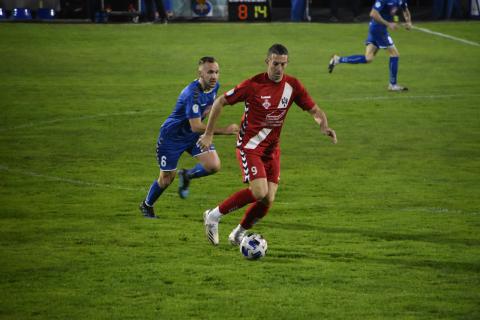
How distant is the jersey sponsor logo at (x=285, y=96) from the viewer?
12.0m

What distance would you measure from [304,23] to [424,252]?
1259 inches

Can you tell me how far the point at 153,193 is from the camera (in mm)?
13781

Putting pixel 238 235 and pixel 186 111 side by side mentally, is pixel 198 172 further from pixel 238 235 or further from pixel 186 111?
pixel 238 235

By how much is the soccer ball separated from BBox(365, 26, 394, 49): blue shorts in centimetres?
1600

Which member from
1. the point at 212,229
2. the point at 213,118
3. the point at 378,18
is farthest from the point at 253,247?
the point at 378,18

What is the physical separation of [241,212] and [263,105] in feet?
9.40

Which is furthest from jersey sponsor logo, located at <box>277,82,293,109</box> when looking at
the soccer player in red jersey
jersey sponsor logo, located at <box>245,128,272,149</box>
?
jersey sponsor logo, located at <box>245,128,272,149</box>

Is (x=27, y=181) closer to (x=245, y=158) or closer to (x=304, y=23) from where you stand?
(x=245, y=158)

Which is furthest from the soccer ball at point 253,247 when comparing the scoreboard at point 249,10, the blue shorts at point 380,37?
the scoreboard at point 249,10

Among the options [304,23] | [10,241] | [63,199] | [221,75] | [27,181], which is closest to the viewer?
[10,241]

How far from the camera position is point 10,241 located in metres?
12.6

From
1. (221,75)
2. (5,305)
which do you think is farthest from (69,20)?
(5,305)

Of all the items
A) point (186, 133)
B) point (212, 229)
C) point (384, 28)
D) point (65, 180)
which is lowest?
point (65, 180)

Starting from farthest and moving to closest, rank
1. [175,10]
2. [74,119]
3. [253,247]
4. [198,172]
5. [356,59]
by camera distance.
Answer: [175,10] < [356,59] < [74,119] < [198,172] < [253,247]
